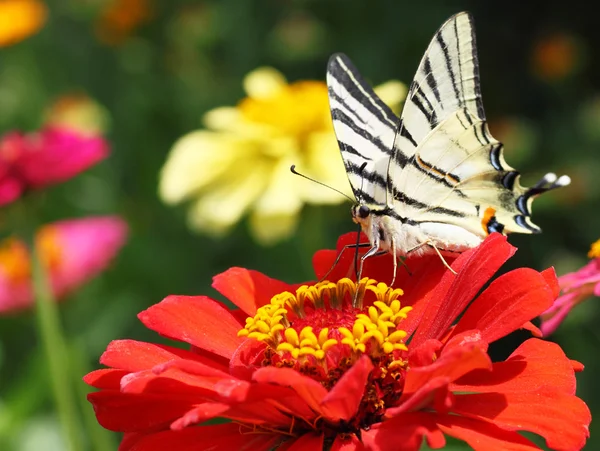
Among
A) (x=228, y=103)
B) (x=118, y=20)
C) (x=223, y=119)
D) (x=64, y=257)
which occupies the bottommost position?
Result: (x=64, y=257)

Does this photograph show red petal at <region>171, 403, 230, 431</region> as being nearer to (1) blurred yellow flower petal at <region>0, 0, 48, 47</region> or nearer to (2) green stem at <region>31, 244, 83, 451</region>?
(2) green stem at <region>31, 244, 83, 451</region>

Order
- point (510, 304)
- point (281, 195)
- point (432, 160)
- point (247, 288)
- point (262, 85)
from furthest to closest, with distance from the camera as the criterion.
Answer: point (262, 85) → point (281, 195) → point (432, 160) → point (247, 288) → point (510, 304)

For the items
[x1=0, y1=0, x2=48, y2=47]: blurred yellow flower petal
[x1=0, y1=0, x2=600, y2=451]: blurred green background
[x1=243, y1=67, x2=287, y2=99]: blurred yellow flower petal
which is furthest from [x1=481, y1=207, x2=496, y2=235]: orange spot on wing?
[x1=0, y1=0, x2=48, y2=47]: blurred yellow flower petal

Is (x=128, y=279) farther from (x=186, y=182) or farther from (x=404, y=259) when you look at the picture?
(x=404, y=259)


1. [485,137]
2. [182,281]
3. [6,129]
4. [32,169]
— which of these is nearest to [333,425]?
Result: [485,137]

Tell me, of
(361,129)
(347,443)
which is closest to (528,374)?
(347,443)

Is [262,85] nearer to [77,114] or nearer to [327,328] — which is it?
[77,114]

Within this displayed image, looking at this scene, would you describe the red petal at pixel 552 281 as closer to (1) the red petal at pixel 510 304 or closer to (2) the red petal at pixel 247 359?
(1) the red petal at pixel 510 304

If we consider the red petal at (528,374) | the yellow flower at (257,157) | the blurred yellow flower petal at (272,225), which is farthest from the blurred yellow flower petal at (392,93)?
the red petal at (528,374)
